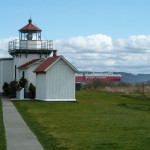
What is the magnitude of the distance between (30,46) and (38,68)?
20.5 feet

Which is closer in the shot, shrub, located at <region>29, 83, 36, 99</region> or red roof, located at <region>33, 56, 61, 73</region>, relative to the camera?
red roof, located at <region>33, 56, 61, 73</region>

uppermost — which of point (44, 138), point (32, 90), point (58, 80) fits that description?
point (58, 80)

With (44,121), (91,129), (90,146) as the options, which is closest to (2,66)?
(44,121)

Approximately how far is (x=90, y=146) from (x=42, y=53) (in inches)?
1359

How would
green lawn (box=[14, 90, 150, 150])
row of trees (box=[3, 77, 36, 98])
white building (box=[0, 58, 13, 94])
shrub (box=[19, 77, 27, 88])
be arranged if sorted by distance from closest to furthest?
1. green lawn (box=[14, 90, 150, 150])
2. row of trees (box=[3, 77, 36, 98])
3. shrub (box=[19, 77, 27, 88])
4. white building (box=[0, 58, 13, 94])

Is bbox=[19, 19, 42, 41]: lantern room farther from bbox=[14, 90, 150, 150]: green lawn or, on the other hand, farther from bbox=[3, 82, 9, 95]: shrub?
bbox=[14, 90, 150, 150]: green lawn

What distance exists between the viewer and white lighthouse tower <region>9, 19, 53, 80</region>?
46.8m

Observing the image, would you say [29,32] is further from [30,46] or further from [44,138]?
[44,138]

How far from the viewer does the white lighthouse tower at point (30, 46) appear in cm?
4681

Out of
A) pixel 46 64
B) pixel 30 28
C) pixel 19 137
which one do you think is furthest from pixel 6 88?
pixel 19 137

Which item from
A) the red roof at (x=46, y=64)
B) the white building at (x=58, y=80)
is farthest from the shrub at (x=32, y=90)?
the white building at (x=58, y=80)

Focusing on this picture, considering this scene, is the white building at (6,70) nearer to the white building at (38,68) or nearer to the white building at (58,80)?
the white building at (38,68)

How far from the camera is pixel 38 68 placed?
41.3m

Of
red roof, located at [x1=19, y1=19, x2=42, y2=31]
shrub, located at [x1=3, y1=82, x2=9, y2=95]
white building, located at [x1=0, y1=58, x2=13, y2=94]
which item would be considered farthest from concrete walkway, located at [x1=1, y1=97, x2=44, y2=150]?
white building, located at [x1=0, y1=58, x2=13, y2=94]
